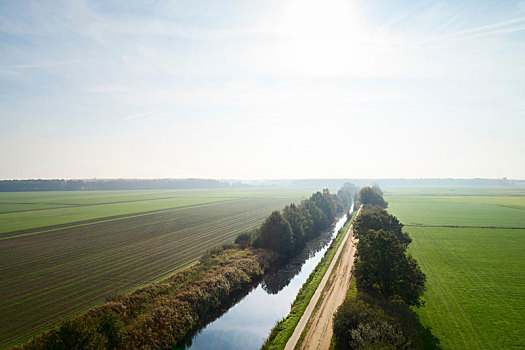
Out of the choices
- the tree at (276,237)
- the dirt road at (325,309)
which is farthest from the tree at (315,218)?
the dirt road at (325,309)

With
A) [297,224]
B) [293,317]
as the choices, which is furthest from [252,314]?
[297,224]

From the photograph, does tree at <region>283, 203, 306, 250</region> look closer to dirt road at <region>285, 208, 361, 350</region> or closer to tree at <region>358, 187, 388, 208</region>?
dirt road at <region>285, 208, 361, 350</region>

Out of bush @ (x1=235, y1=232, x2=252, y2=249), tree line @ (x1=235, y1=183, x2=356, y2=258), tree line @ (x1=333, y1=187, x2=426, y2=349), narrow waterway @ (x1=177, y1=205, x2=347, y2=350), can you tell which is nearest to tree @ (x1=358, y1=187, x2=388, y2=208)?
tree line @ (x1=235, y1=183, x2=356, y2=258)

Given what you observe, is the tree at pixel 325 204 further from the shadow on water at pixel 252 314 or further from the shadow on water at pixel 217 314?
the shadow on water at pixel 217 314

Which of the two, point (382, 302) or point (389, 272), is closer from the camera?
point (382, 302)

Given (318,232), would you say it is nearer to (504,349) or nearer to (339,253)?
(339,253)

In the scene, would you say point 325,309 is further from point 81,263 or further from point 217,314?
point 81,263
